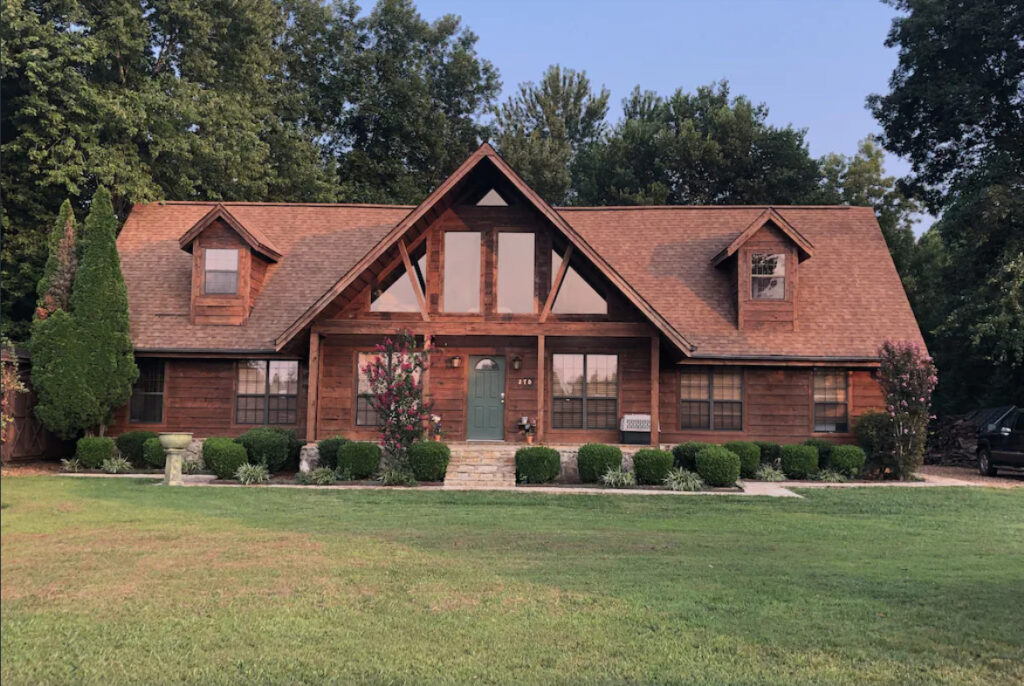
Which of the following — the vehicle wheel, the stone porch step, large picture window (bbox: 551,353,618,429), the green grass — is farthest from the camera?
the vehicle wheel

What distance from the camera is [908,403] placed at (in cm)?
1809

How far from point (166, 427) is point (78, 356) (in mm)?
2872

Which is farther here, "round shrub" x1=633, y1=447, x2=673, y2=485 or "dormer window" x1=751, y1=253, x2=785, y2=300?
"dormer window" x1=751, y1=253, x2=785, y2=300

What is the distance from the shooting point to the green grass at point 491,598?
5047 mm

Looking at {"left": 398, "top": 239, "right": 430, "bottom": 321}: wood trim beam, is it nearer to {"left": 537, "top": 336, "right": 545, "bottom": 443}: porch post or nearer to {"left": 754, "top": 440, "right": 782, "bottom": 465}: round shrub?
{"left": 537, "top": 336, "right": 545, "bottom": 443}: porch post

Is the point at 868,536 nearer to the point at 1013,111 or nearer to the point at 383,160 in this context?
the point at 1013,111

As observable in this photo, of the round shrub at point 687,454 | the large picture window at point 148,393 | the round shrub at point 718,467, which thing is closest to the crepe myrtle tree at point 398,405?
the round shrub at point 687,454

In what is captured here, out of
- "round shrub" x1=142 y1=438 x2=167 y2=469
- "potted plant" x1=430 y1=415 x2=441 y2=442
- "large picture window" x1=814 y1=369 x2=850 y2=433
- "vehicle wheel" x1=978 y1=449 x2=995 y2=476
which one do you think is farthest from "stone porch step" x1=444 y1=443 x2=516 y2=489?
"vehicle wheel" x1=978 y1=449 x2=995 y2=476

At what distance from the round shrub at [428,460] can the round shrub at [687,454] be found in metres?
5.12

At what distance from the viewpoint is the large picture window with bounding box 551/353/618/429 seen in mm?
19719

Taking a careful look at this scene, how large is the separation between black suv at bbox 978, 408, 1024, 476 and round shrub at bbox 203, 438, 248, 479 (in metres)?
18.8

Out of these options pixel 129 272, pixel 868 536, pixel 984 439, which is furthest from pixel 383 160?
pixel 868 536

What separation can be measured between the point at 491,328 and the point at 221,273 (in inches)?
304

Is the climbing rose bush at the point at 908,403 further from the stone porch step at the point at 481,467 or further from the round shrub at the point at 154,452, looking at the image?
the round shrub at the point at 154,452
